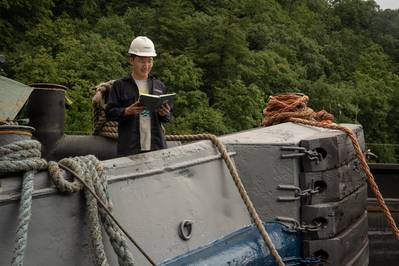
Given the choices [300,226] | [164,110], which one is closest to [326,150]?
[300,226]

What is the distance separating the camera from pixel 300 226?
12.6 feet

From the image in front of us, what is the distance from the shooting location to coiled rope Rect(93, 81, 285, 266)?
3.41 metres

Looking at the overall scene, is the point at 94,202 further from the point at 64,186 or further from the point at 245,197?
the point at 245,197

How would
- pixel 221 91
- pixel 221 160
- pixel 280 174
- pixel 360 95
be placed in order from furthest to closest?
pixel 360 95
pixel 221 91
pixel 280 174
pixel 221 160

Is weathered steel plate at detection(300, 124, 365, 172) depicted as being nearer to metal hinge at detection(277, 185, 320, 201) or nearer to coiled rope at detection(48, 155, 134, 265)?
metal hinge at detection(277, 185, 320, 201)

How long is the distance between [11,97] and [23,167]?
4.15 ft

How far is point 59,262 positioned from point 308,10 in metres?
30.9

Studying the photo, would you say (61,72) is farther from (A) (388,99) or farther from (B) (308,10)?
(B) (308,10)

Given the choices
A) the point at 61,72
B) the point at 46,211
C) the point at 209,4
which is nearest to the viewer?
the point at 46,211

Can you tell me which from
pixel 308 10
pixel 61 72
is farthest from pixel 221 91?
pixel 308 10

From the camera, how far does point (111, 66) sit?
1597 centimetres

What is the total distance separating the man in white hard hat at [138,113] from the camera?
11.3 ft

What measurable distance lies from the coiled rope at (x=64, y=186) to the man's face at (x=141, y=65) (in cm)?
109

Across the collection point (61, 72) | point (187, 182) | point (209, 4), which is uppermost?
point (209, 4)
